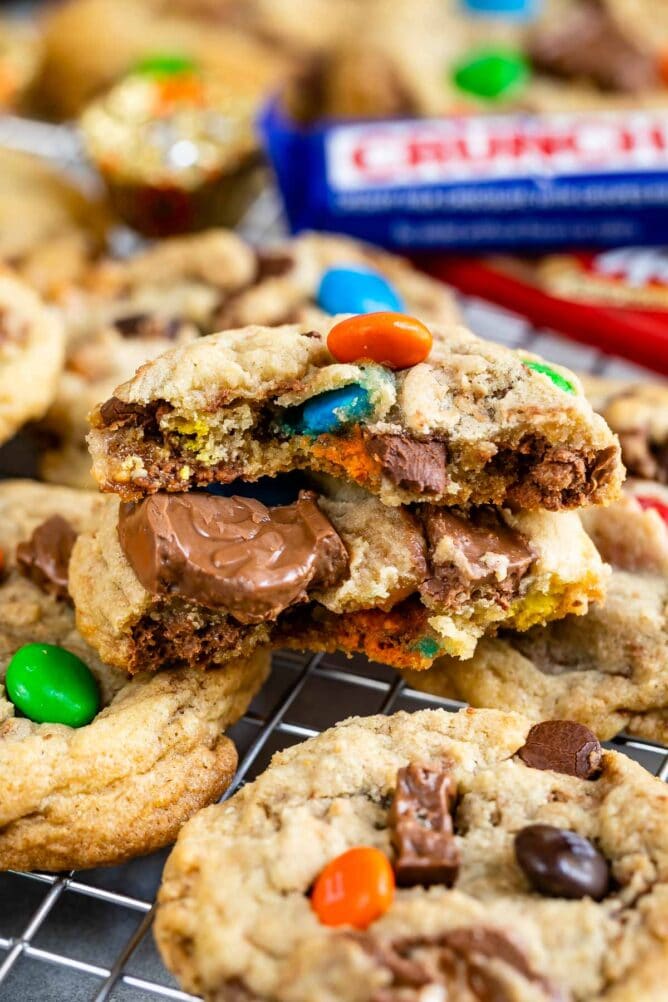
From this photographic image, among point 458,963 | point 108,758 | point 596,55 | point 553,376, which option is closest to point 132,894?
point 108,758

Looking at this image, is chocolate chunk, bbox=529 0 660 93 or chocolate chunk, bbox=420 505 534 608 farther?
chocolate chunk, bbox=529 0 660 93

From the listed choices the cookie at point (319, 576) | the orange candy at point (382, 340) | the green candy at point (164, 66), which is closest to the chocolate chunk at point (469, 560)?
the cookie at point (319, 576)

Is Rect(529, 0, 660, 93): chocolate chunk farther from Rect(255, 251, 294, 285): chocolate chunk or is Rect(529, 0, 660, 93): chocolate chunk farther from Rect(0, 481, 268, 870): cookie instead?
Rect(0, 481, 268, 870): cookie

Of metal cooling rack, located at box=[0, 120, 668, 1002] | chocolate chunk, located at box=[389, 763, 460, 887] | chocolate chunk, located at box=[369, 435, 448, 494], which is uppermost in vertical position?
chocolate chunk, located at box=[369, 435, 448, 494]

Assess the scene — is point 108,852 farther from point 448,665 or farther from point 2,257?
point 2,257

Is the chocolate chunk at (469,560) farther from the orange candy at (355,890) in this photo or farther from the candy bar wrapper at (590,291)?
the candy bar wrapper at (590,291)

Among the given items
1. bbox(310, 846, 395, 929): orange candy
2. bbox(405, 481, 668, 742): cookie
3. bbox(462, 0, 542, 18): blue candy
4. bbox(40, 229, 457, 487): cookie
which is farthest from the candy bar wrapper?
bbox(310, 846, 395, 929): orange candy

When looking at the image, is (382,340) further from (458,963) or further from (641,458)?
(458,963)
